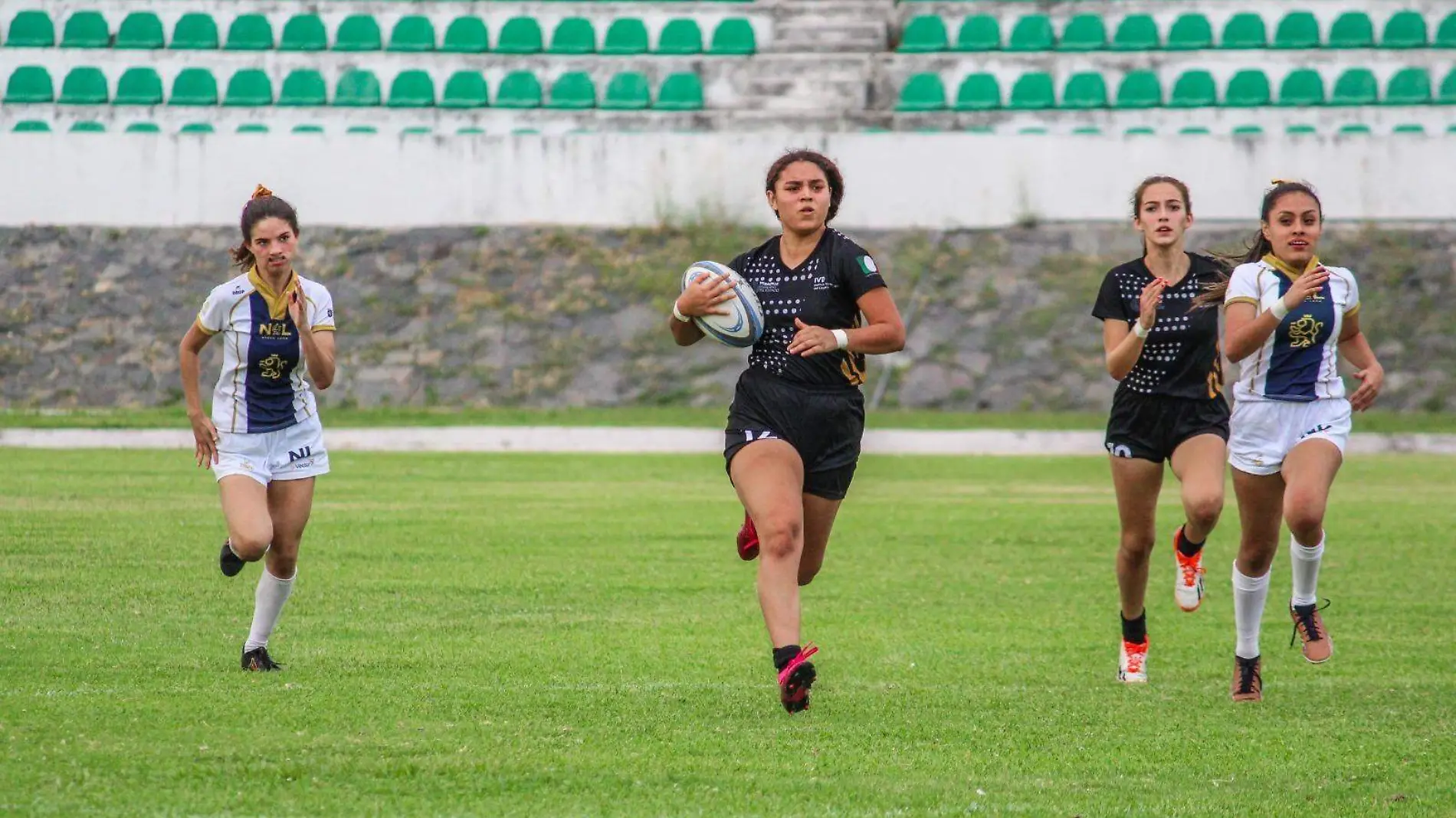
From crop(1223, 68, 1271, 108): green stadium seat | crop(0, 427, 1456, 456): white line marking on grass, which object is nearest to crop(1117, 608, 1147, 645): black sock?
crop(0, 427, 1456, 456): white line marking on grass

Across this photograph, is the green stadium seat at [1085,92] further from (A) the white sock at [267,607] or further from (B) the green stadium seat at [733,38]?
(A) the white sock at [267,607]

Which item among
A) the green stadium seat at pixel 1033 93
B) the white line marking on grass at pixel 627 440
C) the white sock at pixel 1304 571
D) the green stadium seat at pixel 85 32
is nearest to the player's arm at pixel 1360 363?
the white sock at pixel 1304 571

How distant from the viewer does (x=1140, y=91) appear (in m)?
33.3

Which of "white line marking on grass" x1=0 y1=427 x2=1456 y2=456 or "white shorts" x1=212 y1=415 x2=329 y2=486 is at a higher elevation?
"white shorts" x1=212 y1=415 x2=329 y2=486

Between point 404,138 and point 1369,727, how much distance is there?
25.8m

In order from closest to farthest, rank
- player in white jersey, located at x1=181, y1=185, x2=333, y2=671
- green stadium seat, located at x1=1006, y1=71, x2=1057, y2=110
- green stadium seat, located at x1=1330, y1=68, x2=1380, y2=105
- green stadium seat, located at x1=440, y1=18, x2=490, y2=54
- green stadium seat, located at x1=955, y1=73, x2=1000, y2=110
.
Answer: player in white jersey, located at x1=181, y1=185, x2=333, y2=671, green stadium seat, located at x1=1330, y1=68, x2=1380, y2=105, green stadium seat, located at x1=1006, y1=71, x2=1057, y2=110, green stadium seat, located at x1=955, y1=73, x2=1000, y2=110, green stadium seat, located at x1=440, y1=18, x2=490, y2=54

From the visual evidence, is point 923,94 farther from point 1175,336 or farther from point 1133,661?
point 1133,661

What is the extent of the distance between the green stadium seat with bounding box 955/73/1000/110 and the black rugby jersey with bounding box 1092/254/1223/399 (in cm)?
2446

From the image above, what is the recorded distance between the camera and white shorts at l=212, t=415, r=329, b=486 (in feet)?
28.5

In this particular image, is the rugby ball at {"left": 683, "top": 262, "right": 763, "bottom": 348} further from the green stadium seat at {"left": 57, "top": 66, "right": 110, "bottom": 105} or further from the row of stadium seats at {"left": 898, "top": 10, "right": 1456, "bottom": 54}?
the green stadium seat at {"left": 57, "top": 66, "right": 110, "bottom": 105}

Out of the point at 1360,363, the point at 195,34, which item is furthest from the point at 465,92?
the point at 1360,363

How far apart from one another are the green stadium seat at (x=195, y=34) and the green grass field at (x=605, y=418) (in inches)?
302

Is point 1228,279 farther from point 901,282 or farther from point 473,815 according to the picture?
point 901,282

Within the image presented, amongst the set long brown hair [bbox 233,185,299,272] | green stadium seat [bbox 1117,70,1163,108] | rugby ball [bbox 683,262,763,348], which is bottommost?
rugby ball [bbox 683,262,763,348]
